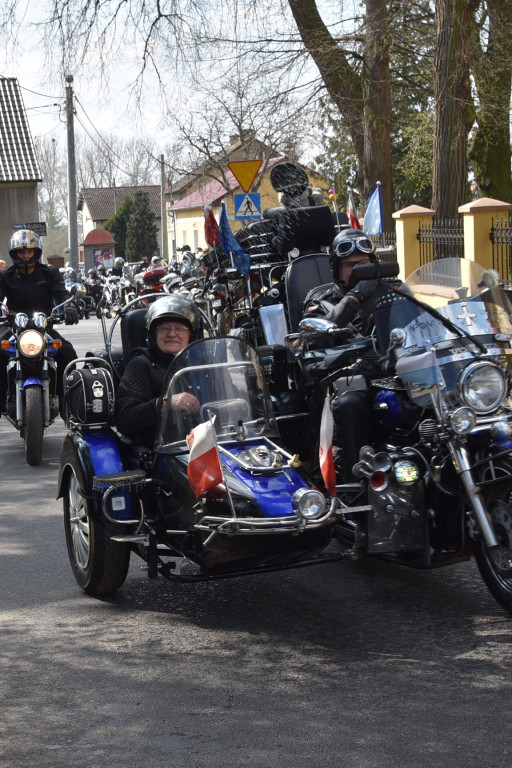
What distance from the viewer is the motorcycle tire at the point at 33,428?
32.9 ft

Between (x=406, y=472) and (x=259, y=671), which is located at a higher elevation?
(x=406, y=472)

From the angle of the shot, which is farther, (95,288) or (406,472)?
(95,288)

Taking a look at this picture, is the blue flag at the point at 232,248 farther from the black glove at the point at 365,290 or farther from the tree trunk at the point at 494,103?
the tree trunk at the point at 494,103

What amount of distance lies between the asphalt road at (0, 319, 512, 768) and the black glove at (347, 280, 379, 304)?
1.48 meters

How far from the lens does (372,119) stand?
23.9 m

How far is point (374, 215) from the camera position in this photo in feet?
48.3

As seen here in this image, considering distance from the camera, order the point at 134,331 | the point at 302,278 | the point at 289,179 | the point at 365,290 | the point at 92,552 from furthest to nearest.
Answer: the point at 289,179 < the point at 302,278 < the point at 134,331 < the point at 365,290 < the point at 92,552

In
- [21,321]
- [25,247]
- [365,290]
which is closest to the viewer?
[365,290]

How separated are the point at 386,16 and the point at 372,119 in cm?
275

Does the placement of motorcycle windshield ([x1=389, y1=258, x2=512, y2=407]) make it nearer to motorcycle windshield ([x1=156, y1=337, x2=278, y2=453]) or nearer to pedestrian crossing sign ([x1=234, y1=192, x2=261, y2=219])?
motorcycle windshield ([x1=156, y1=337, x2=278, y2=453])

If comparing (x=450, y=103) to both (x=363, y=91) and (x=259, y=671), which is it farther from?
(x=259, y=671)

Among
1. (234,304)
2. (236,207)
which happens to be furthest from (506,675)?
(236,207)

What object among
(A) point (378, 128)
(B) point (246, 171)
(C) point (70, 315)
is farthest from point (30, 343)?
(A) point (378, 128)

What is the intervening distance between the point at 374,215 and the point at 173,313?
891 cm
